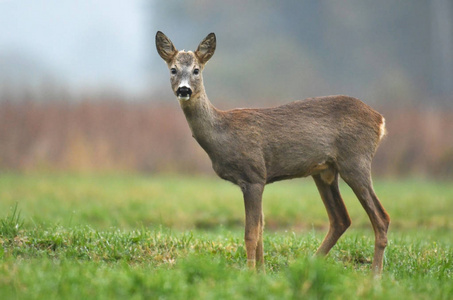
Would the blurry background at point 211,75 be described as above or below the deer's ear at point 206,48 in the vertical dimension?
above

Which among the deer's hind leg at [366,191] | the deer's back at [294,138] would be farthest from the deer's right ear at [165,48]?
the deer's hind leg at [366,191]

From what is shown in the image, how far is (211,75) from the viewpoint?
45.9 meters

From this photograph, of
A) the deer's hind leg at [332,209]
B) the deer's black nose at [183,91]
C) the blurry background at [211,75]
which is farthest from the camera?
the blurry background at [211,75]

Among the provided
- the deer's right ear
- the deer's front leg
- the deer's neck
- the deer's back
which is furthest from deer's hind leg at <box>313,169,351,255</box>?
the deer's right ear

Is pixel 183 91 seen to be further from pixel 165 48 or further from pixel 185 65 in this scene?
pixel 165 48

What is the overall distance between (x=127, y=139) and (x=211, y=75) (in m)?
27.2

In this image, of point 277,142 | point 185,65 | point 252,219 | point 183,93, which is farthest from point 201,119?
point 252,219

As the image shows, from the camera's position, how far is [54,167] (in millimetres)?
18203

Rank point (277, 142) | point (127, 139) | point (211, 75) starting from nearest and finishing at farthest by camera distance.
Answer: point (277, 142) < point (127, 139) < point (211, 75)

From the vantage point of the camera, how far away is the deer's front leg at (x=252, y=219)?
5.98 metres

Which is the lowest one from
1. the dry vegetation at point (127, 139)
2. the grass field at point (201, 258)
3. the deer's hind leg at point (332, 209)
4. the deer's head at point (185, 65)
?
the grass field at point (201, 258)

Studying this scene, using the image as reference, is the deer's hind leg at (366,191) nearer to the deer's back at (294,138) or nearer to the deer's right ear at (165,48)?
the deer's back at (294,138)

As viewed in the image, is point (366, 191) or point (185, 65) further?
point (366, 191)

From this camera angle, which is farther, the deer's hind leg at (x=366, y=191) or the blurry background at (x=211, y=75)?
the blurry background at (x=211, y=75)
